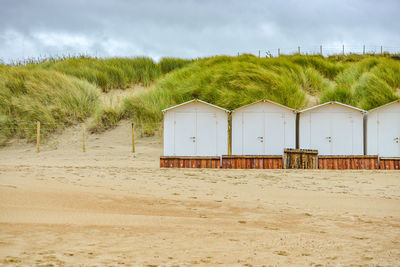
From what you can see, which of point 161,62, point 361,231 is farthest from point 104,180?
point 161,62

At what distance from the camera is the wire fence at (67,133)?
21562 mm

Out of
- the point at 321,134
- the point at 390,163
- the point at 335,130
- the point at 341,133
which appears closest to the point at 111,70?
the point at 321,134

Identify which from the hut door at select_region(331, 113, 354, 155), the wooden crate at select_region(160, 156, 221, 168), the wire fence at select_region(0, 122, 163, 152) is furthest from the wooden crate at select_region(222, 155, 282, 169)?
the wire fence at select_region(0, 122, 163, 152)

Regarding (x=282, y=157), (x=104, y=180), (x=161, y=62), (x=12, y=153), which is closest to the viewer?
(x=104, y=180)

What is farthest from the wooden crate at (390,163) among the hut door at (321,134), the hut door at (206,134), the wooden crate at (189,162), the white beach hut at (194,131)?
the hut door at (206,134)

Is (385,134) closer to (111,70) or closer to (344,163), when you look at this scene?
(344,163)

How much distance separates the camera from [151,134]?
846 inches

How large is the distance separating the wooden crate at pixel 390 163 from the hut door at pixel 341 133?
Answer: 1.29 m

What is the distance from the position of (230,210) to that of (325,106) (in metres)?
8.97

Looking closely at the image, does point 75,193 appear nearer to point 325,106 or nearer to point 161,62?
point 325,106

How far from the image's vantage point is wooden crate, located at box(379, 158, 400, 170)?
14.8 meters

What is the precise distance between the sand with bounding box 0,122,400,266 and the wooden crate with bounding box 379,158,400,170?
2.69 meters

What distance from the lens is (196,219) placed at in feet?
23.7

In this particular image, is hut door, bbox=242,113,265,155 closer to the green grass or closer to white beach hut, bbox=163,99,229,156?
white beach hut, bbox=163,99,229,156
